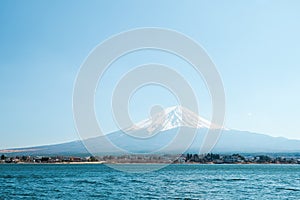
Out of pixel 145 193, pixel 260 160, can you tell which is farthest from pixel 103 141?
pixel 145 193

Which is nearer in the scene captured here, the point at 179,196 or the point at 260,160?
the point at 179,196

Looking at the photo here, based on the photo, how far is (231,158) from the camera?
481 ft

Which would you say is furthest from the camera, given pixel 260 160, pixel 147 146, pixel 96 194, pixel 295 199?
pixel 147 146

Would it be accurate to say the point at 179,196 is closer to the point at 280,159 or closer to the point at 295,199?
the point at 295,199

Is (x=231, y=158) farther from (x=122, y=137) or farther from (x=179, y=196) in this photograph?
(x=179, y=196)

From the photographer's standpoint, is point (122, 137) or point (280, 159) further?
point (122, 137)

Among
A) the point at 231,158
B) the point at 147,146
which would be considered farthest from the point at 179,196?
the point at 147,146

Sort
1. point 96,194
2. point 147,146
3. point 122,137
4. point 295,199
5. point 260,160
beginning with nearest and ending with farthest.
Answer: point 295,199 → point 96,194 → point 260,160 → point 122,137 → point 147,146

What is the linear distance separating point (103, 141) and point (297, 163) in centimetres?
6939

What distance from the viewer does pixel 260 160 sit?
145500 millimetres

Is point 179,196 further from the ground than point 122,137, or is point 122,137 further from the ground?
point 122,137

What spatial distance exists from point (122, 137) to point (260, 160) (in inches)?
2058

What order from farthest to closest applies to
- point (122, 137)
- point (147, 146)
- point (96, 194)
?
1. point (147, 146)
2. point (122, 137)
3. point (96, 194)

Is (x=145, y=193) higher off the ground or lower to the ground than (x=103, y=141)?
lower
